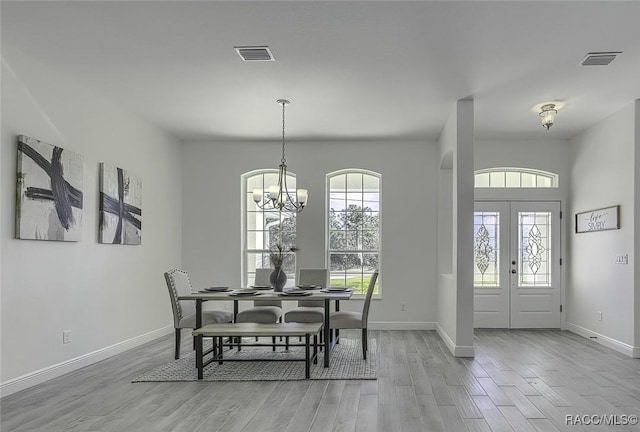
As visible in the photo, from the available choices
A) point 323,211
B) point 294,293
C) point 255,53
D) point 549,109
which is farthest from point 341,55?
point 323,211

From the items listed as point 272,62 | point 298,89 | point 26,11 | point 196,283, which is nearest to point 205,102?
point 298,89

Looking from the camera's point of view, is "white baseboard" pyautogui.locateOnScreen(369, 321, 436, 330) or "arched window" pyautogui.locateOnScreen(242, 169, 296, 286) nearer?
"white baseboard" pyautogui.locateOnScreen(369, 321, 436, 330)

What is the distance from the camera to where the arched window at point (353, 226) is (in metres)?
8.61

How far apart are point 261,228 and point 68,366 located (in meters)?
3.93

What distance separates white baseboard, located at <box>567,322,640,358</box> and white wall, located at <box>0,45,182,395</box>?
5.61 meters

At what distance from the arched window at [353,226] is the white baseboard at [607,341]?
2911mm

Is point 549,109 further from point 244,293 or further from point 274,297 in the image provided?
point 244,293

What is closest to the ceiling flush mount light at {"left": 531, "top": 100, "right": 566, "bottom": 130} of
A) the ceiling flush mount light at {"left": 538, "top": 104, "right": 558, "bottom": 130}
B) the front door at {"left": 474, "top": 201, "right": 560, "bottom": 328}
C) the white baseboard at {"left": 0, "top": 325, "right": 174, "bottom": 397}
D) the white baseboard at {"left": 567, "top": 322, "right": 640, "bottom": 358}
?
the ceiling flush mount light at {"left": 538, "top": 104, "right": 558, "bottom": 130}

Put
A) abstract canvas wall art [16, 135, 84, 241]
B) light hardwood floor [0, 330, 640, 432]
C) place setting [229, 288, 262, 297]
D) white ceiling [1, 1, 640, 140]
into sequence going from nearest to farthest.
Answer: light hardwood floor [0, 330, 640, 432] → white ceiling [1, 1, 640, 140] → abstract canvas wall art [16, 135, 84, 241] → place setting [229, 288, 262, 297]

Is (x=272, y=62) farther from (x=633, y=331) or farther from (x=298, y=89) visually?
(x=633, y=331)

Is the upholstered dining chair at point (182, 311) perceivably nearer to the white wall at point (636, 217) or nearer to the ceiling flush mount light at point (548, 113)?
the ceiling flush mount light at point (548, 113)

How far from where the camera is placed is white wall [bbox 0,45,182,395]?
458 centimetres

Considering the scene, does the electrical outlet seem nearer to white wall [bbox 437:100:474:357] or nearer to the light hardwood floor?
the light hardwood floor

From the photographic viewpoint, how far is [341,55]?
4.74 m
